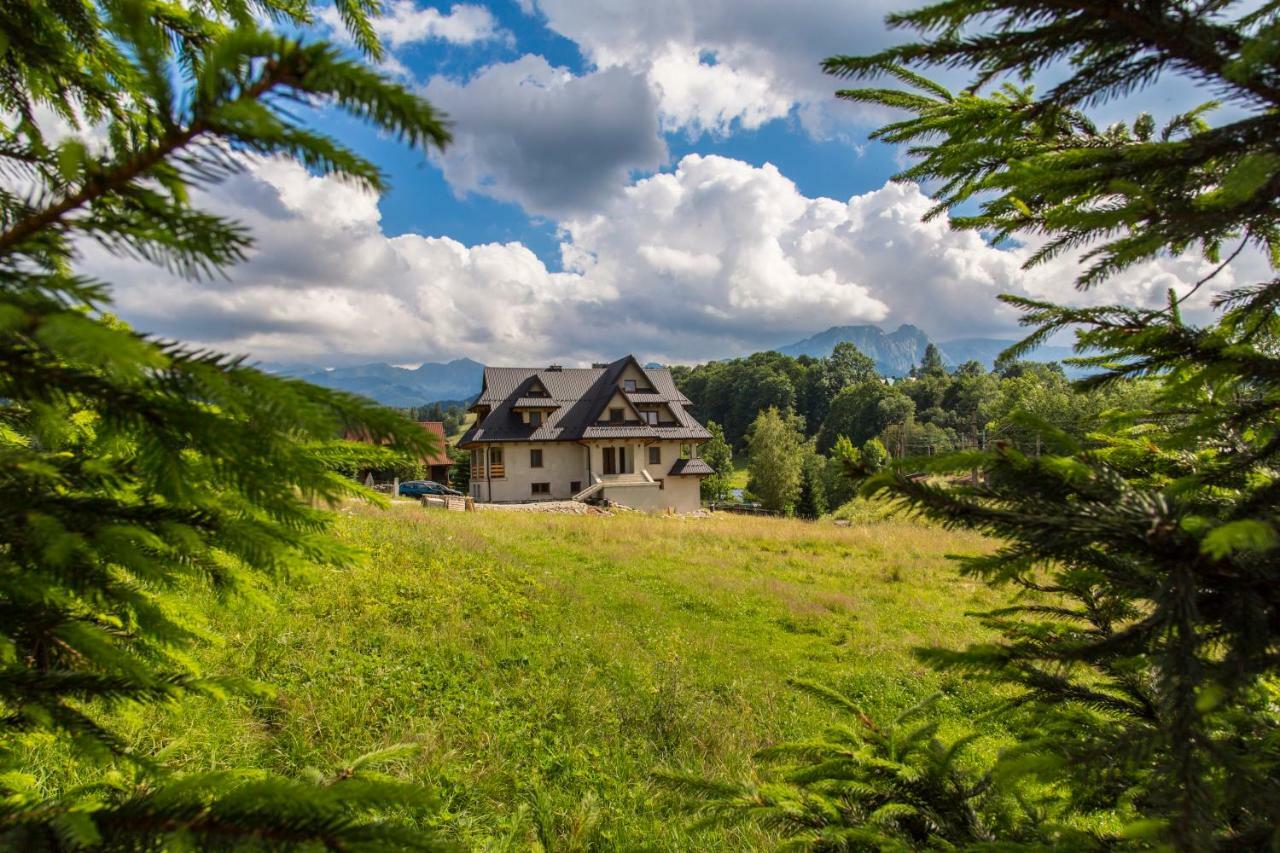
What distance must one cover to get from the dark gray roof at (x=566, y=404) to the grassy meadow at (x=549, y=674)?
63.2 feet

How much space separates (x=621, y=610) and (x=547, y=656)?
3.25m

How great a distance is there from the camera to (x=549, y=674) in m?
7.58

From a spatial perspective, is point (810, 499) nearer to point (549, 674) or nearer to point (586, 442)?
point (586, 442)

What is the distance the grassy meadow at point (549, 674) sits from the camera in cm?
490

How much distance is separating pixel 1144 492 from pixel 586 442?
32993 millimetres

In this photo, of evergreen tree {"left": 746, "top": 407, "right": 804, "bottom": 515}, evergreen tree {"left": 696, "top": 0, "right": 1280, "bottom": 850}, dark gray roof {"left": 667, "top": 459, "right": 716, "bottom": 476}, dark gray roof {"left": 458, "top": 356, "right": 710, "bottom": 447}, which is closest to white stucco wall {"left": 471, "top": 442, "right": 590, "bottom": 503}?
dark gray roof {"left": 458, "top": 356, "right": 710, "bottom": 447}

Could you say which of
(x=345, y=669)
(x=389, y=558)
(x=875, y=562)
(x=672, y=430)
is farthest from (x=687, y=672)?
(x=672, y=430)

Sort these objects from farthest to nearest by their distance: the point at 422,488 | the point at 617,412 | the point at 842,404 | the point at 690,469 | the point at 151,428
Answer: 1. the point at 842,404
2. the point at 422,488
3. the point at 690,469
4. the point at 617,412
5. the point at 151,428

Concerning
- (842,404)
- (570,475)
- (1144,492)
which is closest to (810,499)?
(570,475)

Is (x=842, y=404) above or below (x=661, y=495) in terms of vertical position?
above

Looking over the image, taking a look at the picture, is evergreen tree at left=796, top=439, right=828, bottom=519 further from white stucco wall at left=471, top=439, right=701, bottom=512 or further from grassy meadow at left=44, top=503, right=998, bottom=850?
grassy meadow at left=44, top=503, right=998, bottom=850

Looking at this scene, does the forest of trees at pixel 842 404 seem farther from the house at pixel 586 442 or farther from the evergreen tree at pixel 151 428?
the evergreen tree at pixel 151 428

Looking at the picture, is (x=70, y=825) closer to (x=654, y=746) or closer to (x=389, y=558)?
(x=654, y=746)

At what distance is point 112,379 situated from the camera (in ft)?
3.48
